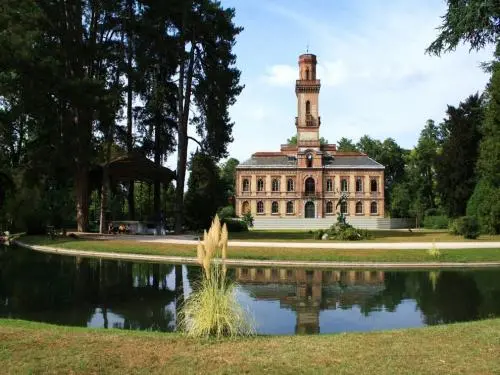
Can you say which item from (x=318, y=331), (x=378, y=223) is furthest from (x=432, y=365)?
(x=378, y=223)

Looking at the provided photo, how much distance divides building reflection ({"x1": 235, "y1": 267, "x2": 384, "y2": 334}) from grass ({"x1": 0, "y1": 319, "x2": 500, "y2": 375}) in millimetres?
2263

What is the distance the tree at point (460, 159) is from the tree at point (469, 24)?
99.7 ft

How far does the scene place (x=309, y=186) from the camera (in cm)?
6775

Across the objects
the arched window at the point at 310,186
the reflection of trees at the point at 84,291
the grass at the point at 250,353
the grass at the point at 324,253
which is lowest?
the reflection of trees at the point at 84,291

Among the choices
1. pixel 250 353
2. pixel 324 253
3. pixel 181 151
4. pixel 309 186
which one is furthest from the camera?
pixel 309 186

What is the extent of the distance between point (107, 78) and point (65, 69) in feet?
9.11

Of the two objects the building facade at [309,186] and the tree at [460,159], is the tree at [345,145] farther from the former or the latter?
the tree at [460,159]

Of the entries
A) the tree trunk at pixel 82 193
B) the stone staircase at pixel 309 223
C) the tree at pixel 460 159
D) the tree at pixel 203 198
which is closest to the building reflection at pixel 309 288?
the tree trunk at pixel 82 193

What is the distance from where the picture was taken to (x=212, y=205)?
1427 inches

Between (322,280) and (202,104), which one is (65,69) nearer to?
(202,104)

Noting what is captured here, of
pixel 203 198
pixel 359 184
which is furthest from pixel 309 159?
pixel 203 198

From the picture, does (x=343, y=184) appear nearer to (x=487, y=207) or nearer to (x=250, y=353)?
(x=487, y=207)

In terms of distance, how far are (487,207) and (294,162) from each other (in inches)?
1439

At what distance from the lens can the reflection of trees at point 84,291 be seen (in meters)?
9.52
